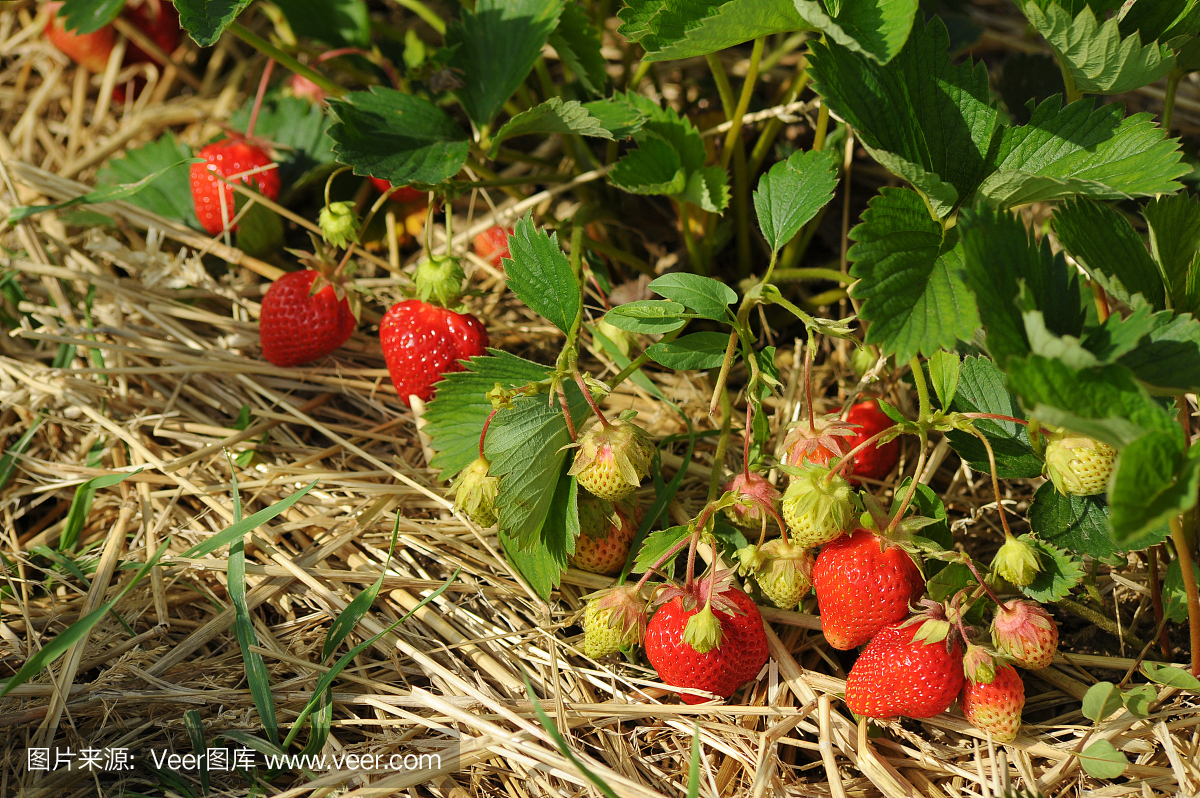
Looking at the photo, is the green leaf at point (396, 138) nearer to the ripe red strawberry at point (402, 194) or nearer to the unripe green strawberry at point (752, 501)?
the ripe red strawberry at point (402, 194)

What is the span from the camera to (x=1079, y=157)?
1.08 m

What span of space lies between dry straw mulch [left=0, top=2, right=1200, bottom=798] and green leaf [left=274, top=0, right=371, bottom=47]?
18.6 inches

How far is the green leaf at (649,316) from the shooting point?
3.73ft

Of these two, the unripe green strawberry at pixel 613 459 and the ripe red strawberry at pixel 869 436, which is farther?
the ripe red strawberry at pixel 869 436

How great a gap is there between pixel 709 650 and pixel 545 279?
561 mm

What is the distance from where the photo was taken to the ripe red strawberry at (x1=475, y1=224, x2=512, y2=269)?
1.79 metres

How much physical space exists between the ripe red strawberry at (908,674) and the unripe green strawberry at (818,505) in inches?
6.6

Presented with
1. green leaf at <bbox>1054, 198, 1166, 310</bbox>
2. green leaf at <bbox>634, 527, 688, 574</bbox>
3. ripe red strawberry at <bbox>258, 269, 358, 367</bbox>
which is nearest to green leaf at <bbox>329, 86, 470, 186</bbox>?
ripe red strawberry at <bbox>258, 269, 358, 367</bbox>

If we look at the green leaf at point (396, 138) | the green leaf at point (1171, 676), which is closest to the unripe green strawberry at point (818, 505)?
the green leaf at point (1171, 676)

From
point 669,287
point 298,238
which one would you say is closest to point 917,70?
point 669,287

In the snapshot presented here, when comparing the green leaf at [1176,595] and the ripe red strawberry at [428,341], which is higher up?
the ripe red strawberry at [428,341]

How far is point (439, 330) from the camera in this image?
1362mm

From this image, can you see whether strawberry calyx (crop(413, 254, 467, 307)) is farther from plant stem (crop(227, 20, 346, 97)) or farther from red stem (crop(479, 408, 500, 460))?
plant stem (crop(227, 20, 346, 97))

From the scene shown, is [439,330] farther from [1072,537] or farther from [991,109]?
[1072,537]
